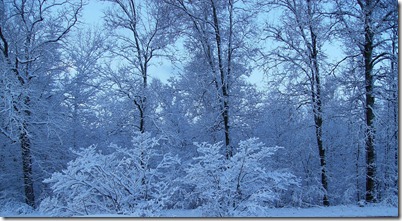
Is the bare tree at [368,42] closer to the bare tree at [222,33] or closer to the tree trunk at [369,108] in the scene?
the tree trunk at [369,108]

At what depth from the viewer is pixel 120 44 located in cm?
707

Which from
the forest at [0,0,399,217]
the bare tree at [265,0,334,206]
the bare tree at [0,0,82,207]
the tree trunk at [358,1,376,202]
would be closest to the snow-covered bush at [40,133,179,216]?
the forest at [0,0,399,217]

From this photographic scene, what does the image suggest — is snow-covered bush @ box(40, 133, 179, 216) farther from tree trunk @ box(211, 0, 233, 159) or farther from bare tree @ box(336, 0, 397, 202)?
bare tree @ box(336, 0, 397, 202)

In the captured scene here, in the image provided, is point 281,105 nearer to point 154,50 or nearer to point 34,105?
point 154,50

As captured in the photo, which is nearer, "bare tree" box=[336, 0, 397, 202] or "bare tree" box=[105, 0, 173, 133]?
"bare tree" box=[336, 0, 397, 202]

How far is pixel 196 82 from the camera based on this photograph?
7.28 metres

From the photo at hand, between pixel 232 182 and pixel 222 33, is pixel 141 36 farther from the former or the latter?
pixel 232 182

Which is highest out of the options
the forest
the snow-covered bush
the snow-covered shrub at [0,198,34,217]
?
the forest

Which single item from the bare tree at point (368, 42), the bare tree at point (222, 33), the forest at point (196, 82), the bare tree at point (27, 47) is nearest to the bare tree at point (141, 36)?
the forest at point (196, 82)

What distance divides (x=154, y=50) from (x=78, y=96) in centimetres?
270

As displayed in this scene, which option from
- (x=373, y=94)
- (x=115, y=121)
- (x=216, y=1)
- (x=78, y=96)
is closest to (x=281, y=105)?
(x=373, y=94)

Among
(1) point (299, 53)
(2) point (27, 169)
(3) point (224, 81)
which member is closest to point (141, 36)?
(3) point (224, 81)

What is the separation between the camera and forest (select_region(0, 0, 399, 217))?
227 inches

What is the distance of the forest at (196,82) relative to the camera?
5754 millimetres
